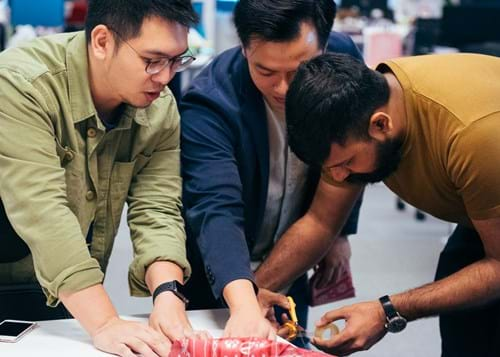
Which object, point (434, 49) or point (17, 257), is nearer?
point (17, 257)

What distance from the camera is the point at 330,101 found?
157 centimetres

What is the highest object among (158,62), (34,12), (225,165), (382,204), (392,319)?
(158,62)

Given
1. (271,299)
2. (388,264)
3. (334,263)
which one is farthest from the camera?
(388,264)

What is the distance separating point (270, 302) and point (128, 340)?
0.39 m

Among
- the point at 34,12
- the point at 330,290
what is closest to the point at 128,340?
the point at 330,290

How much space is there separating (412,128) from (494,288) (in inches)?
14.9

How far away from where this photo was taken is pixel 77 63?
1.60 meters

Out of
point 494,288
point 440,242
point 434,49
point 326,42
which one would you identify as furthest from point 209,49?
point 494,288

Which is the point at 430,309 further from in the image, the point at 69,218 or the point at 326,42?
the point at 69,218

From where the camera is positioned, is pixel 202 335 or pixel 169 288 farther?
pixel 169 288

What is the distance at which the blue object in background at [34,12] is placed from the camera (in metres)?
5.06

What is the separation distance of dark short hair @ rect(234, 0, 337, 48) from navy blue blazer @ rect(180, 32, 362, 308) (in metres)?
0.14

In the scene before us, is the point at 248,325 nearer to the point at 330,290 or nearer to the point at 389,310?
the point at 389,310

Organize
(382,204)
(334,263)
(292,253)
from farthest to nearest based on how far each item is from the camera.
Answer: (382,204) → (334,263) → (292,253)
